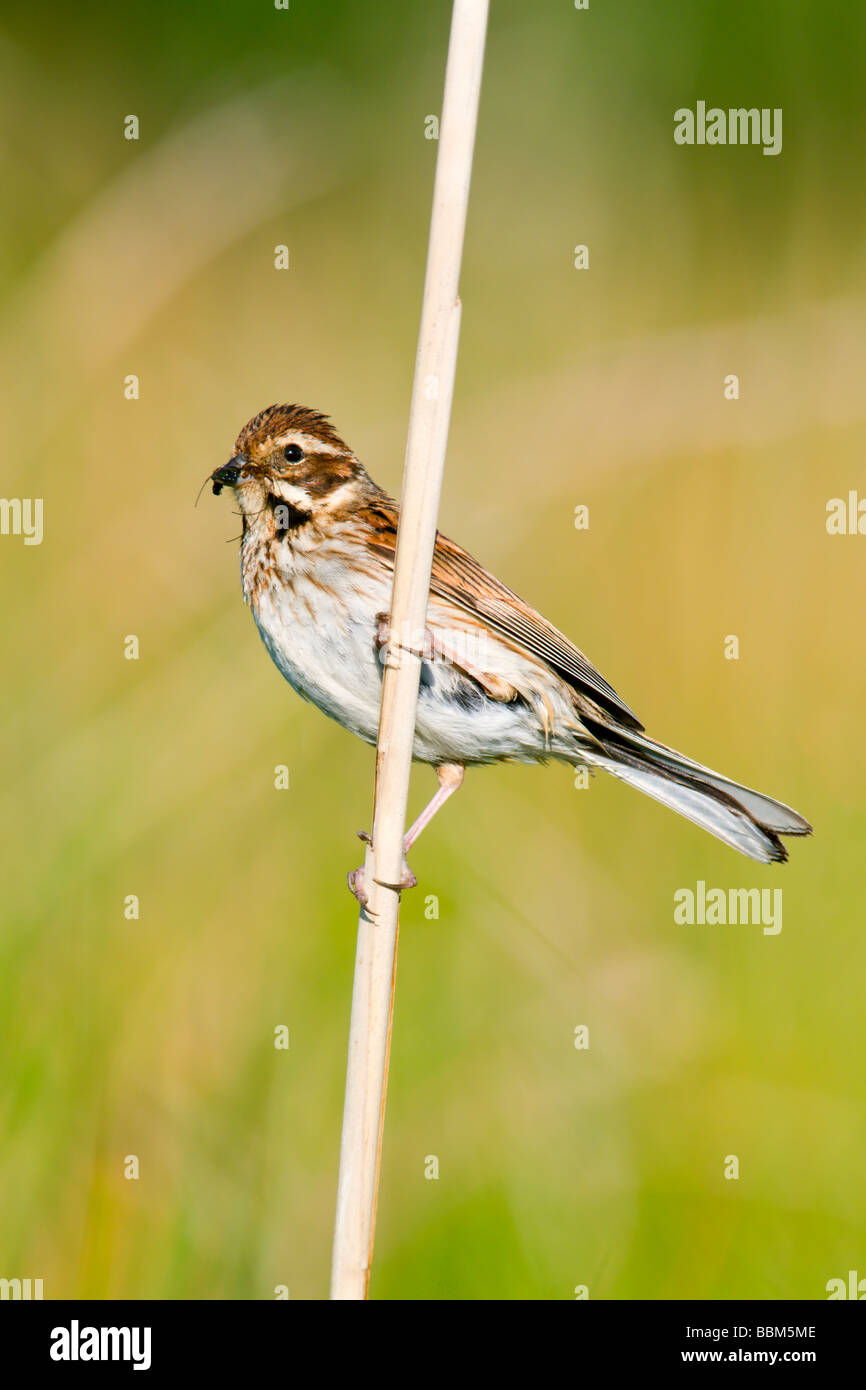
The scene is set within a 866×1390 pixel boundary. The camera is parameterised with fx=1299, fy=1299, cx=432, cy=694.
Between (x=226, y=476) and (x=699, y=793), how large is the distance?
1316mm

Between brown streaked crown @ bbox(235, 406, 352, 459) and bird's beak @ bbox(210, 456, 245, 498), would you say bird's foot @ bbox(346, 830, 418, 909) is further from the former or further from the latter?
brown streaked crown @ bbox(235, 406, 352, 459)

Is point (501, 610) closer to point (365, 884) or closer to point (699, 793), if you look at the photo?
point (699, 793)

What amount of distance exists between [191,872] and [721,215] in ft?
10.9

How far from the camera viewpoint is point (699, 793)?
3.01 metres

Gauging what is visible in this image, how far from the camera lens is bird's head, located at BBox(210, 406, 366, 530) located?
3.08 meters

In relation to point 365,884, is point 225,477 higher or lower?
higher

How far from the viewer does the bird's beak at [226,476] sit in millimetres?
2979

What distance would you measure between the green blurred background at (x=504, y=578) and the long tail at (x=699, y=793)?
2.30 ft

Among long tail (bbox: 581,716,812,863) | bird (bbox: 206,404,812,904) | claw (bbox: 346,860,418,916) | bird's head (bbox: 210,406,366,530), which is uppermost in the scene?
bird's head (bbox: 210,406,366,530)

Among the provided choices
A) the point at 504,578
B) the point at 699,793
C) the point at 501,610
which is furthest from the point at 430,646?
the point at 504,578

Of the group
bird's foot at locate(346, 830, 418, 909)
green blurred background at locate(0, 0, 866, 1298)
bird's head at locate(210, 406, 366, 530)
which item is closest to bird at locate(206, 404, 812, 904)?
bird's head at locate(210, 406, 366, 530)

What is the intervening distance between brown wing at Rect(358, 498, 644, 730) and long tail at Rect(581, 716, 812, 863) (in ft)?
0.28

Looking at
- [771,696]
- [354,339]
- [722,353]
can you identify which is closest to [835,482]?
[722,353]

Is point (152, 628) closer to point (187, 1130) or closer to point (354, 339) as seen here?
point (354, 339)
